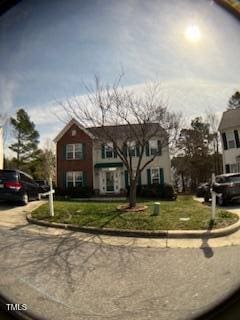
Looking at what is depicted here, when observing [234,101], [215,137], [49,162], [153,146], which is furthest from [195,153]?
[49,162]

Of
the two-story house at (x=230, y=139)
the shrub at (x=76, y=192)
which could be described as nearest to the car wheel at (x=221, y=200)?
the two-story house at (x=230, y=139)

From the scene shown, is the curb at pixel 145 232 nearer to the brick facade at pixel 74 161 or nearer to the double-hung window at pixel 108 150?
the brick facade at pixel 74 161

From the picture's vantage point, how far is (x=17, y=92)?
1.37m

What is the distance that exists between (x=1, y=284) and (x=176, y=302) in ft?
2.34

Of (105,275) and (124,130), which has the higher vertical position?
(124,130)

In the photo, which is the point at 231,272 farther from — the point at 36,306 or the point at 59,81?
the point at 59,81

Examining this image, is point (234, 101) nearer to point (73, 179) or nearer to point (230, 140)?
point (230, 140)

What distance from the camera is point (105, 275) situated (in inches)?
45.9

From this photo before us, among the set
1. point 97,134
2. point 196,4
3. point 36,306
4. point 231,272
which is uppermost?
point 196,4

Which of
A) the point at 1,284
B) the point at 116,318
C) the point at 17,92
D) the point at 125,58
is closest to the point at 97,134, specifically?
the point at 17,92

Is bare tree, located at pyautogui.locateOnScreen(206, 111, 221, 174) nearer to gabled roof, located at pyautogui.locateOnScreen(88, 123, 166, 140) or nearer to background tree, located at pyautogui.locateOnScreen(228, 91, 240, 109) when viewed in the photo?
background tree, located at pyautogui.locateOnScreen(228, 91, 240, 109)

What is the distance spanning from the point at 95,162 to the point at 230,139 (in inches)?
36.9

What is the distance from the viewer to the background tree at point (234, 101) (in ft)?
3.04

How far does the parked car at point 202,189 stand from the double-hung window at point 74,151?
637 millimetres
